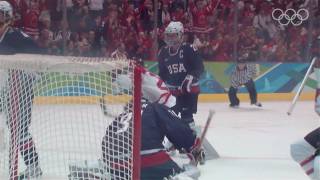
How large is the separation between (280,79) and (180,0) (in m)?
2.38

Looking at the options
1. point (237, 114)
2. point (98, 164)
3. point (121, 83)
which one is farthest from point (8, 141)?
point (237, 114)

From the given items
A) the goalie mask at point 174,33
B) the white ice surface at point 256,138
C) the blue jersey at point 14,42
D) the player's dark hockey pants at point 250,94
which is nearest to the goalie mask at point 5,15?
the blue jersey at point 14,42

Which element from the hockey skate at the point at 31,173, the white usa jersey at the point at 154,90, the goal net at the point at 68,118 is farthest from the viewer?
the hockey skate at the point at 31,173

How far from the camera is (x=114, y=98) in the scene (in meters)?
3.59

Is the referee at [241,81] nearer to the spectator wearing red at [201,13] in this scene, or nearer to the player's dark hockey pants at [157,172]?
the spectator wearing red at [201,13]

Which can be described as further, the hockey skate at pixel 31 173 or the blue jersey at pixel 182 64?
the blue jersey at pixel 182 64

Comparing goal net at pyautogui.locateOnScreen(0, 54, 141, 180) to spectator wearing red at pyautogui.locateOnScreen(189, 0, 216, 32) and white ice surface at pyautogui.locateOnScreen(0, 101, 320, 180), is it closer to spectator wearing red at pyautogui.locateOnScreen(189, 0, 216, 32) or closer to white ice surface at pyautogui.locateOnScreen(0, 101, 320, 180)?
white ice surface at pyautogui.locateOnScreen(0, 101, 320, 180)

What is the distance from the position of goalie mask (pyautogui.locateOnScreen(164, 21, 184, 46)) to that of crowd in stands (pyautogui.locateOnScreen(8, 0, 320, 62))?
601 centimetres

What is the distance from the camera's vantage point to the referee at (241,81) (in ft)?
37.9

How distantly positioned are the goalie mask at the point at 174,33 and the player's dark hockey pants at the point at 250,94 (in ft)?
17.0

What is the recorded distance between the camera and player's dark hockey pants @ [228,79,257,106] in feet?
37.8

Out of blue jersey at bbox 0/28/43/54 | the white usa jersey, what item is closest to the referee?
blue jersey at bbox 0/28/43/54

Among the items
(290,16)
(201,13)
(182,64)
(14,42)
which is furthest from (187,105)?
(290,16)

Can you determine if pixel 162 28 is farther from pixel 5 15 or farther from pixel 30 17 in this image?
pixel 5 15
